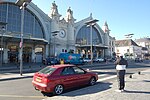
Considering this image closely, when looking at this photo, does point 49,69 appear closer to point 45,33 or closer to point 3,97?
point 3,97

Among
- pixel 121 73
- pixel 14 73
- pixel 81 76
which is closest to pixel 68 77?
pixel 81 76

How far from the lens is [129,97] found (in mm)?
8547

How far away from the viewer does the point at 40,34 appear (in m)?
53.2

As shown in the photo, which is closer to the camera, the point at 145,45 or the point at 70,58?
the point at 70,58

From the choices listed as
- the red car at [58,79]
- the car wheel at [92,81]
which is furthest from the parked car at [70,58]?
the red car at [58,79]

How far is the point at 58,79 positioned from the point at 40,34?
44309 mm

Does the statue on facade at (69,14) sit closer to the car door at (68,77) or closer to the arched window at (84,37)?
the arched window at (84,37)

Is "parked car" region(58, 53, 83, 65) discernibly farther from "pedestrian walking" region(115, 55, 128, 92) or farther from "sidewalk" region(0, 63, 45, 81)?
"pedestrian walking" region(115, 55, 128, 92)

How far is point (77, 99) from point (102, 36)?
68919 mm

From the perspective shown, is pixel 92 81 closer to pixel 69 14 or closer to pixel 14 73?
pixel 14 73

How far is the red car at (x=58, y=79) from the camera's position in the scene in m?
9.79

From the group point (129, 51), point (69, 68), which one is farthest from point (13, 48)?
point (129, 51)

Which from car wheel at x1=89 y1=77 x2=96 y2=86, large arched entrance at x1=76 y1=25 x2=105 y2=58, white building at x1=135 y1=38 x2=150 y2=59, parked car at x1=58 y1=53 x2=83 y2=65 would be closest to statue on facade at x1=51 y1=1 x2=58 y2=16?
large arched entrance at x1=76 y1=25 x2=105 y2=58

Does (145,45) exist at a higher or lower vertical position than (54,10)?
lower
